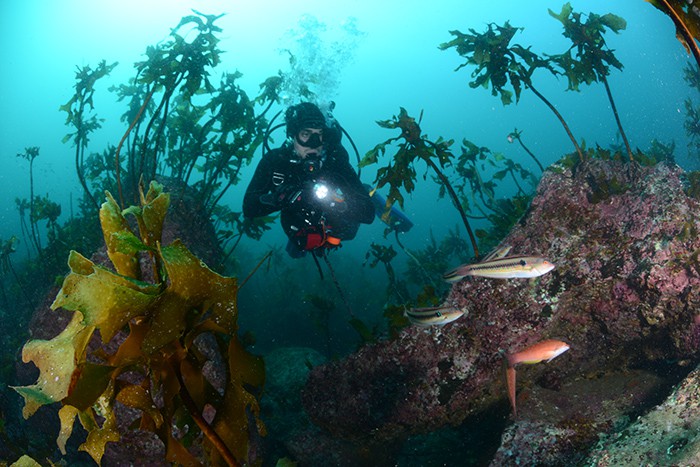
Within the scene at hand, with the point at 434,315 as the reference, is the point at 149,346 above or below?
above

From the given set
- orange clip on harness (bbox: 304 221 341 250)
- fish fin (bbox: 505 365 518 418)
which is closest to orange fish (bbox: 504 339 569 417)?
fish fin (bbox: 505 365 518 418)

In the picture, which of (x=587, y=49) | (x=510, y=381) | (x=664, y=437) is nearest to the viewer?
(x=664, y=437)

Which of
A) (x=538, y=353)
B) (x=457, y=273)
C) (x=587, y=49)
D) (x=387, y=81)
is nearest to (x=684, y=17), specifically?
(x=538, y=353)

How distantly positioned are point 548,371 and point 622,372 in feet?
2.31

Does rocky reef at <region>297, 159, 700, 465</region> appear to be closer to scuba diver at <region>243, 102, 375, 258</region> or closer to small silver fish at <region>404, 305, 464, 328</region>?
small silver fish at <region>404, 305, 464, 328</region>

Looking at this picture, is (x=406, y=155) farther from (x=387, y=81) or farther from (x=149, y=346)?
(x=387, y=81)

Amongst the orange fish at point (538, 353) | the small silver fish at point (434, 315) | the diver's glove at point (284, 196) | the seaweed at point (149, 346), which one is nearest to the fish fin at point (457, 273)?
the small silver fish at point (434, 315)

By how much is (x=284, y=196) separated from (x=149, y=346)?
4.49 metres

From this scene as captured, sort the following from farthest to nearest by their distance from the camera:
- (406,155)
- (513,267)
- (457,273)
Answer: (406,155)
(457,273)
(513,267)

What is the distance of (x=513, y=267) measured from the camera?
2771mm

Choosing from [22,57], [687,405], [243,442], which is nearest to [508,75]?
[687,405]

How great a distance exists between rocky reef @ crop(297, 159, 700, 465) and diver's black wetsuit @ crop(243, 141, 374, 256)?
2.42 metres

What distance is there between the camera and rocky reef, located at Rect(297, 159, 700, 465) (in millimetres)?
3182

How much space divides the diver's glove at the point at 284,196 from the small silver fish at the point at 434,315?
2990mm
